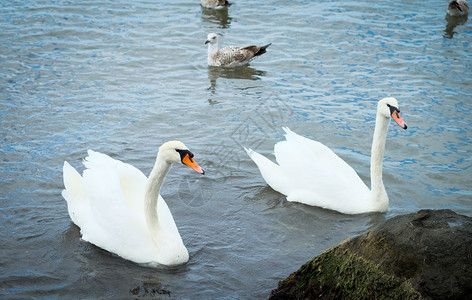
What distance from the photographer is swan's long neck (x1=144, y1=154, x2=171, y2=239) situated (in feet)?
18.5

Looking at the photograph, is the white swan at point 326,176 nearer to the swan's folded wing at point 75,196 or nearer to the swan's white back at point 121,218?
the swan's white back at point 121,218

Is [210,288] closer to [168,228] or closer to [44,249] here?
[168,228]

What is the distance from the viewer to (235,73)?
12898mm

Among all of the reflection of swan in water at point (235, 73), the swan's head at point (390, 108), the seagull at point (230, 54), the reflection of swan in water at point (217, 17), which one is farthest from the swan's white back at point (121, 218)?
the reflection of swan in water at point (217, 17)

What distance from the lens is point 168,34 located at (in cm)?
1424

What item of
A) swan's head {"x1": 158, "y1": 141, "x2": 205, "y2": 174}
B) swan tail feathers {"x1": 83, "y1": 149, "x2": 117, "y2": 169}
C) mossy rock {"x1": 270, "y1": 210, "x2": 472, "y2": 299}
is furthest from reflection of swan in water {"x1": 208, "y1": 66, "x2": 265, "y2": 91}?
mossy rock {"x1": 270, "y1": 210, "x2": 472, "y2": 299}

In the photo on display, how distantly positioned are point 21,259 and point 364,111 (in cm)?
660

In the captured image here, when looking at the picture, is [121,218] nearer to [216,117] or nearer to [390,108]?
[390,108]

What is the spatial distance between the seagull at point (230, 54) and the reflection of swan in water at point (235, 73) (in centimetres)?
12

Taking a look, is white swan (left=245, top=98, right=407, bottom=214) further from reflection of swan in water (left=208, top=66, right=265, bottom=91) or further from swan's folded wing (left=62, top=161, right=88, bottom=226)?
reflection of swan in water (left=208, top=66, right=265, bottom=91)

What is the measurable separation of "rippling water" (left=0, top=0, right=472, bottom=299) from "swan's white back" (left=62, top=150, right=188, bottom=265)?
158 millimetres

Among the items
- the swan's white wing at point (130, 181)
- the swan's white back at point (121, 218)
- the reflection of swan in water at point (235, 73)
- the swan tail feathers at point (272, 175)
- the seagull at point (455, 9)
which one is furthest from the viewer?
A: the seagull at point (455, 9)

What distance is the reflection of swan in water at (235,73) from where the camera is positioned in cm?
1244

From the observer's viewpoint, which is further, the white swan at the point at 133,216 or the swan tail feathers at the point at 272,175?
the swan tail feathers at the point at 272,175
